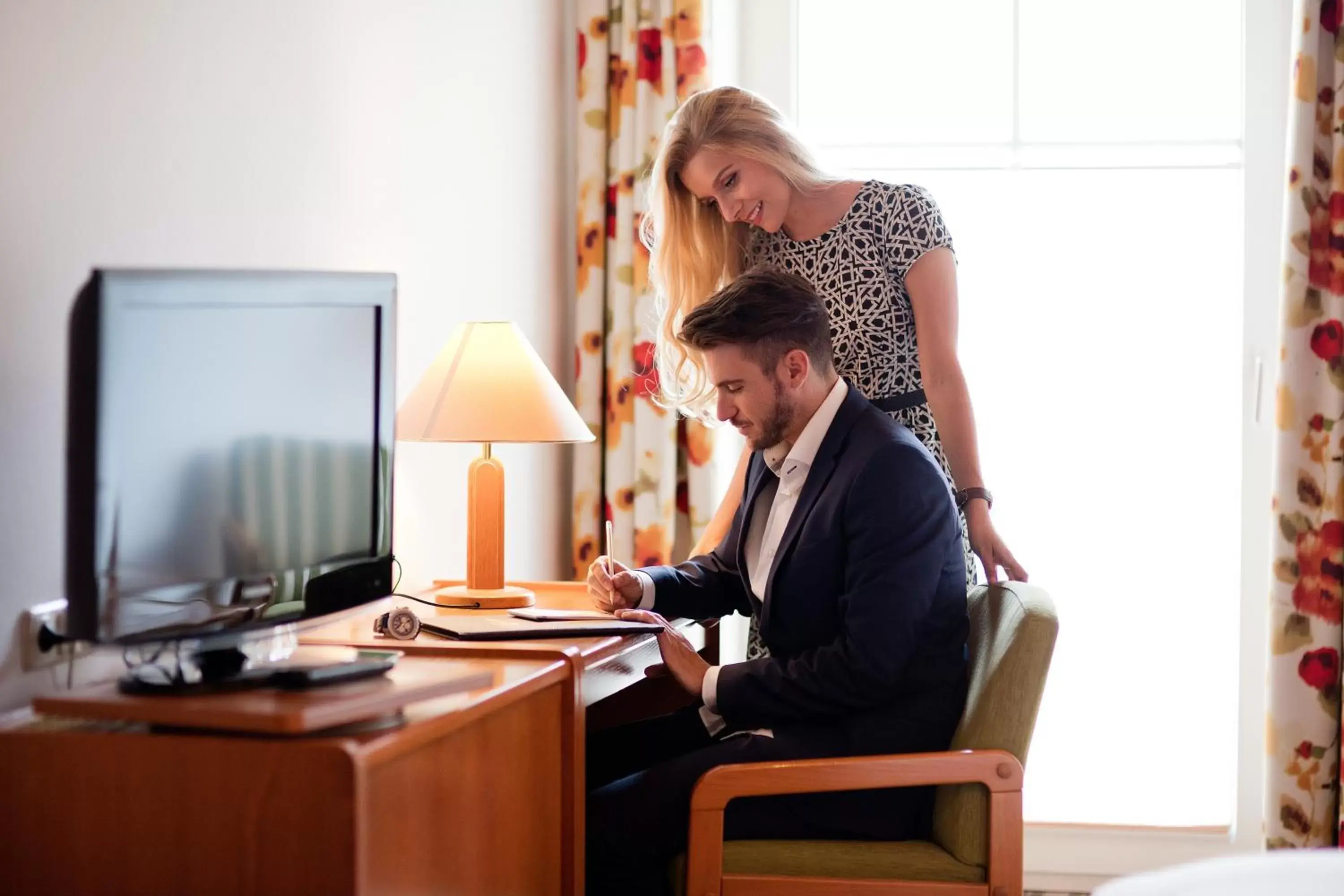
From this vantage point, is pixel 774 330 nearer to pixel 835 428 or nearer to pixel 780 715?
pixel 835 428

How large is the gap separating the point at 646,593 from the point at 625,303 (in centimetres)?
108

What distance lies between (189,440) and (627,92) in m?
2.03

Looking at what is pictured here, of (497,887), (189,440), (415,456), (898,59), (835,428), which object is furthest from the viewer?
(898,59)

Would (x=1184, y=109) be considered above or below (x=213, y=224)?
above

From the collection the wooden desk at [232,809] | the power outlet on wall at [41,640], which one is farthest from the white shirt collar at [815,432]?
the power outlet on wall at [41,640]

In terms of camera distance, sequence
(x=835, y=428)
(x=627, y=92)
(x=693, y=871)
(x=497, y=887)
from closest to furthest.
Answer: (x=497, y=887) < (x=693, y=871) < (x=835, y=428) < (x=627, y=92)

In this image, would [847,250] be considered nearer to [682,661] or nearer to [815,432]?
[815,432]

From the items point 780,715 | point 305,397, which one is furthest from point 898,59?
point 305,397

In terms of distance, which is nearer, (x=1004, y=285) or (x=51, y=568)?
(x=51, y=568)

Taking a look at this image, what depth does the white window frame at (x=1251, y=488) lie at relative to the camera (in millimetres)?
3172

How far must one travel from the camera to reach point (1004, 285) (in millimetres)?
3318

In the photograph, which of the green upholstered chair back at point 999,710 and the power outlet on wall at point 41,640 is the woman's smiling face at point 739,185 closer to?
the green upholstered chair back at point 999,710

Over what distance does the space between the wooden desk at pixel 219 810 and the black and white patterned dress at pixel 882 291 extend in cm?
101

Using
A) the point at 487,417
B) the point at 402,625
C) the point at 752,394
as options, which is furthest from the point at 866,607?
the point at 487,417
